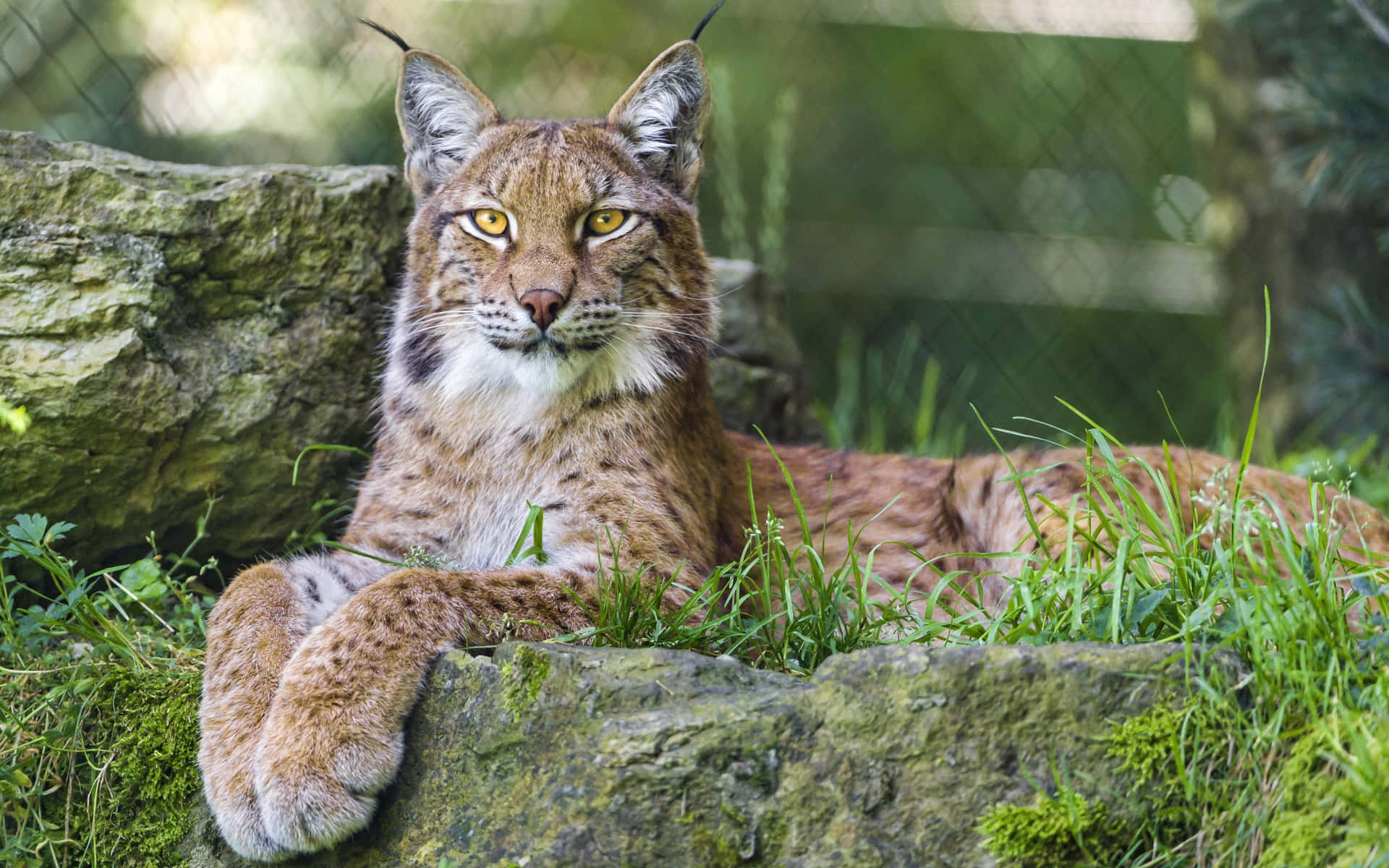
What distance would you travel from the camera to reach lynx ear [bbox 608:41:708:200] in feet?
13.3

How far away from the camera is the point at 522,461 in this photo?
3740mm

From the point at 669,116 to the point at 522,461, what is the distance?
1200 millimetres

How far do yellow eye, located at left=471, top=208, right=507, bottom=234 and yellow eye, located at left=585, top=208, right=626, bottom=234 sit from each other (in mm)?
240

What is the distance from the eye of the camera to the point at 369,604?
120 inches

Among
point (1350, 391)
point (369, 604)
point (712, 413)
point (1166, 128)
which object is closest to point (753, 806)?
point (369, 604)

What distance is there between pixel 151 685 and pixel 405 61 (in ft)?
6.52

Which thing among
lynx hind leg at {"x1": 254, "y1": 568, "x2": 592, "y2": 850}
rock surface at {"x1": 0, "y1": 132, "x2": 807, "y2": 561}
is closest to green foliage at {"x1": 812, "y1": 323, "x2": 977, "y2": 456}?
rock surface at {"x1": 0, "y1": 132, "x2": 807, "y2": 561}

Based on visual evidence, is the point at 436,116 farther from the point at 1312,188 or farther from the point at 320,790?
the point at 1312,188

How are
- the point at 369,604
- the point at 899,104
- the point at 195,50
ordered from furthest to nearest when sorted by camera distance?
the point at 899,104
the point at 195,50
the point at 369,604

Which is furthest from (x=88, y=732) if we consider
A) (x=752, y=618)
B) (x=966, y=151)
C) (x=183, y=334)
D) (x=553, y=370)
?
(x=966, y=151)

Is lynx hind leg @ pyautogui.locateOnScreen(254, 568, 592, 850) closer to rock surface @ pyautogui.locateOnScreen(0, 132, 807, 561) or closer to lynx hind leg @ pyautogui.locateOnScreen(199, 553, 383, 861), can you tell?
lynx hind leg @ pyautogui.locateOnScreen(199, 553, 383, 861)

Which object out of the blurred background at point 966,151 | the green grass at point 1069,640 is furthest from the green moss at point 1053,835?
the blurred background at point 966,151

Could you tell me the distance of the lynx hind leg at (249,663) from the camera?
289 centimetres

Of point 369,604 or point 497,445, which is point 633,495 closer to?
point 497,445
